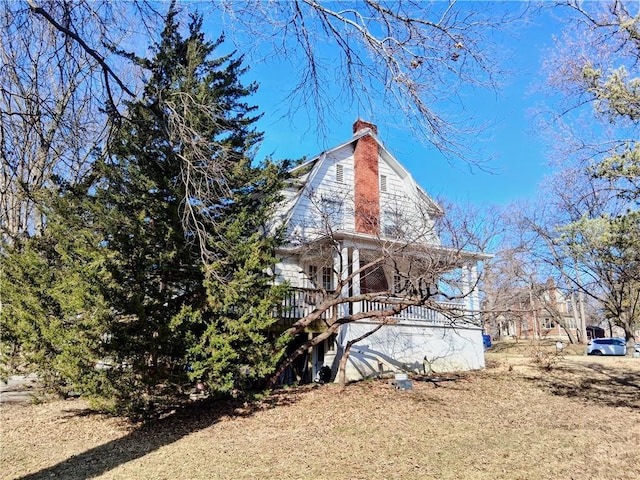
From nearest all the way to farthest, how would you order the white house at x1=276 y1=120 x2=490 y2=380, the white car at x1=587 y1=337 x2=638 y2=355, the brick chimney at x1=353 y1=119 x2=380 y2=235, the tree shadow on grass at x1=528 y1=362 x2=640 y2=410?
1. the tree shadow on grass at x1=528 y1=362 x2=640 y2=410
2. the white house at x1=276 y1=120 x2=490 y2=380
3. the brick chimney at x1=353 y1=119 x2=380 y2=235
4. the white car at x1=587 y1=337 x2=638 y2=355

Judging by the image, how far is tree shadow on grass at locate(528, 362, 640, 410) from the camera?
1135 centimetres

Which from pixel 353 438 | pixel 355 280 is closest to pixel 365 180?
pixel 355 280

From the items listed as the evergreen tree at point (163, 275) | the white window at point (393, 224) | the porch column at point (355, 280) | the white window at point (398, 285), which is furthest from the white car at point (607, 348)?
the evergreen tree at point (163, 275)

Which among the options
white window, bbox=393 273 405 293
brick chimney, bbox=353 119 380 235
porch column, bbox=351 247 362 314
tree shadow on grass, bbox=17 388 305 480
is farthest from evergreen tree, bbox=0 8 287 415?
brick chimney, bbox=353 119 380 235

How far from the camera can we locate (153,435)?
780 centimetres

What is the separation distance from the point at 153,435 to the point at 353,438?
3474mm

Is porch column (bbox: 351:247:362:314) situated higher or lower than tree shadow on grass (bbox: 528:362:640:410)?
higher

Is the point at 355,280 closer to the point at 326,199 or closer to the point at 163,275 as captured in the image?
the point at 326,199

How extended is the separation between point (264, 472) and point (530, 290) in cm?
2588

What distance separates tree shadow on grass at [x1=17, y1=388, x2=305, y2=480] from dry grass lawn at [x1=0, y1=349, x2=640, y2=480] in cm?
2

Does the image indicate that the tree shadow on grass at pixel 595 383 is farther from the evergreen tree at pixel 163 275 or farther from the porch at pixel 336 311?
the evergreen tree at pixel 163 275

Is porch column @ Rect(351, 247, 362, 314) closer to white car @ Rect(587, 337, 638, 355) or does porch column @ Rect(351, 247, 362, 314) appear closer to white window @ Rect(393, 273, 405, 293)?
white window @ Rect(393, 273, 405, 293)

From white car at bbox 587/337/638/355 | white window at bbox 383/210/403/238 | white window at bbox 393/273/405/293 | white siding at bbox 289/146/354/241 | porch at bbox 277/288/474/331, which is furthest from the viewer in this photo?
white car at bbox 587/337/638/355

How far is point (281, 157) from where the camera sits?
10.5 meters
